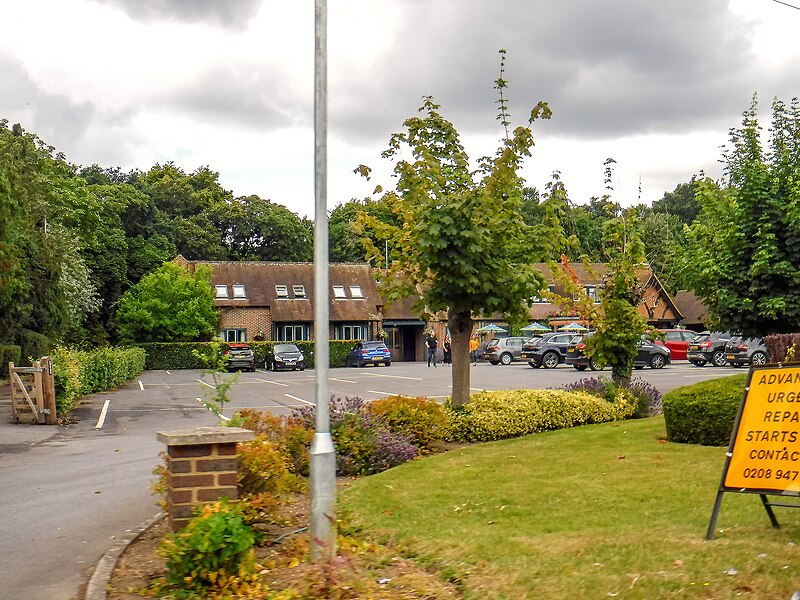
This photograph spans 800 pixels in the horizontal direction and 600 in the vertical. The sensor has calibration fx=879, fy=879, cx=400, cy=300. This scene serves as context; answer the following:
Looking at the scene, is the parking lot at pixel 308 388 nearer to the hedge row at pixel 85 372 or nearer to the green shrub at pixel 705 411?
the hedge row at pixel 85 372

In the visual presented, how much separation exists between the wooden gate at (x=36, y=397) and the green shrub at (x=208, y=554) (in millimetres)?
14907

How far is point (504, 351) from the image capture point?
5116cm

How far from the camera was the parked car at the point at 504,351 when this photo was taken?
5116 cm

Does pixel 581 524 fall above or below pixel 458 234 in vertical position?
below

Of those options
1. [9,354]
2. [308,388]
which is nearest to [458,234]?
[308,388]

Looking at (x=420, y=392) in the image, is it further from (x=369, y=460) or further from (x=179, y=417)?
(x=369, y=460)

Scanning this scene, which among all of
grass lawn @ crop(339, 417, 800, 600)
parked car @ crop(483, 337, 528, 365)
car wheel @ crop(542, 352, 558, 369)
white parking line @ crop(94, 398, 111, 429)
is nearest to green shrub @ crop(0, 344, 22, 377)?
white parking line @ crop(94, 398, 111, 429)

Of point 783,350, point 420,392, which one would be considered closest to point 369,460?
point 783,350

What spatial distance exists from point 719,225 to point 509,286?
38.0ft

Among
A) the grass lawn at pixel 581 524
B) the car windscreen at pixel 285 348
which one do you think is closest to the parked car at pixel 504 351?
the car windscreen at pixel 285 348

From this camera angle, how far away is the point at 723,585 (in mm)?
5746

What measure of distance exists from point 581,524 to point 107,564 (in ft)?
13.3

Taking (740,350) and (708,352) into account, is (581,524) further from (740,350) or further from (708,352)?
(708,352)

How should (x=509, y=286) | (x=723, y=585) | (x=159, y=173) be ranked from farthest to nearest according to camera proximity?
(x=159, y=173), (x=509, y=286), (x=723, y=585)
